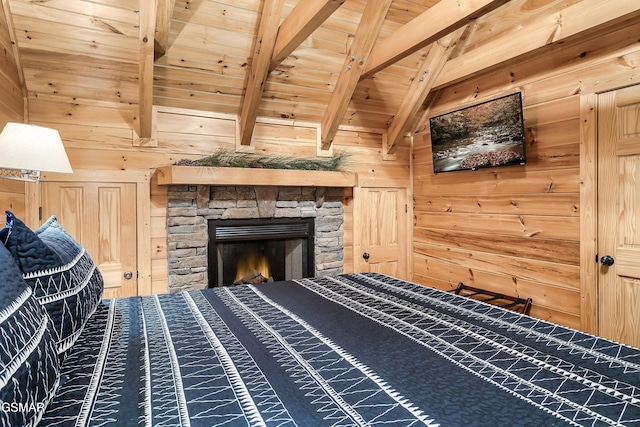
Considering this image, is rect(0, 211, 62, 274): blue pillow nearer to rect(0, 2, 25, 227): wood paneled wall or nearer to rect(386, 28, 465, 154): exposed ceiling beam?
rect(0, 2, 25, 227): wood paneled wall

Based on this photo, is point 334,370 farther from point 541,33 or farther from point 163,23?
point 541,33

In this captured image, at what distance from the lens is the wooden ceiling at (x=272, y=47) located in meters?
2.54

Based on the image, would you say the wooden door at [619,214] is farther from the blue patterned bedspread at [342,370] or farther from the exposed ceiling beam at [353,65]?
the exposed ceiling beam at [353,65]

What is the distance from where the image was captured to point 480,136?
3307mm

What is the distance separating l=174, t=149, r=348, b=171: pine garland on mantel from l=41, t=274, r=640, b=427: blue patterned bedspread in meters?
1.70

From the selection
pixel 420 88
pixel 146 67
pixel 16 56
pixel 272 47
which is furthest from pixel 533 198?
pixel 16 56

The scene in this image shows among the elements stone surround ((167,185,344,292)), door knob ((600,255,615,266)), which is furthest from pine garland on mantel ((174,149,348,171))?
door knob ((600,255,615,266))

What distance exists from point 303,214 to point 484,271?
182 cm

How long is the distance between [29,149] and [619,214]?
135 inches

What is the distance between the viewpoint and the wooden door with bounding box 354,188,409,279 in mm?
4133

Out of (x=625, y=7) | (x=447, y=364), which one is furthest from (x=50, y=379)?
(x=625, y=7)

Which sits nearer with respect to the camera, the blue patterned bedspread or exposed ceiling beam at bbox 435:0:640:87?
the blue patterned bedspread

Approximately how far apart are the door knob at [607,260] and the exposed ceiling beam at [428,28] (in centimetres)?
183

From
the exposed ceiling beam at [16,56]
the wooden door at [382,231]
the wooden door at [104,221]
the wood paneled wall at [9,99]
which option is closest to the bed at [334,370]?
the wood paneled wall at [9,99]
